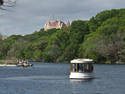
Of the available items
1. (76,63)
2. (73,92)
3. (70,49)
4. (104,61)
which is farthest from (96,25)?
(73,92)

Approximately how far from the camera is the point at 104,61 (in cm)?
16425

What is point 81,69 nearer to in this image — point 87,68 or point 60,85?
point 87,68

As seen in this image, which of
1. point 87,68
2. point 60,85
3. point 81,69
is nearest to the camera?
point 60,85

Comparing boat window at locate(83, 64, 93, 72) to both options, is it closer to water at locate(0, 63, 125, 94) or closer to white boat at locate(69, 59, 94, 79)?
white boat at locate(69, 59, 94, 79)

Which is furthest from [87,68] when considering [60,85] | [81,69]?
[60,85]

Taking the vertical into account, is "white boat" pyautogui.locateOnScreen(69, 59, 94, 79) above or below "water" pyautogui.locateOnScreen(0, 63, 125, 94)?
above

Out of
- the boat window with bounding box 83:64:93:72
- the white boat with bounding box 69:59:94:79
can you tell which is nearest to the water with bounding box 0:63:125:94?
the white boat with bounding box 69:59:94:79

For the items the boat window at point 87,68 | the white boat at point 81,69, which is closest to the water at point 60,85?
the white boat at point 81,69

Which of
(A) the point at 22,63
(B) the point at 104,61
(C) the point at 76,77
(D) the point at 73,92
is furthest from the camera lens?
(B) the point at 104,61

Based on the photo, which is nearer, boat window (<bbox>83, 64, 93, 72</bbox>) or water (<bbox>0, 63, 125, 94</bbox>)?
water (<bbox>0, 63, 125, 94</bbox>)

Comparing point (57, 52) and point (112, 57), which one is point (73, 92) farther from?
point (57, 52)

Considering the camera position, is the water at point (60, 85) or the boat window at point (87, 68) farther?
the boat window at point (87, 68)

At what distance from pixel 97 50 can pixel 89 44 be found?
7.61 m

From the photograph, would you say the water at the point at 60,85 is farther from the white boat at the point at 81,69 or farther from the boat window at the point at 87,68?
the boat window at the point at 87,68
